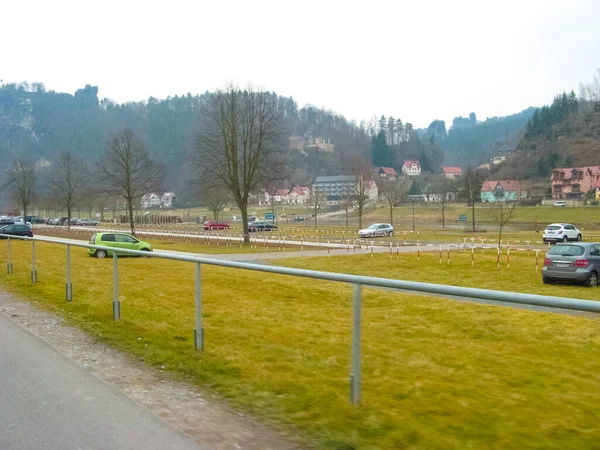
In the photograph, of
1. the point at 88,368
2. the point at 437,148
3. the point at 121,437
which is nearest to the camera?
the point at 121,437

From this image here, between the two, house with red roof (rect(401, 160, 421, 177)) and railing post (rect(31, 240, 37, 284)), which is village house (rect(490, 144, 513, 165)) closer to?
house with red roof (rect(401, 160, 421, 177))

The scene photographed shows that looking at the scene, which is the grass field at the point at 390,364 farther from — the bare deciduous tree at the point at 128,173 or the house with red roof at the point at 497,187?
the house with red roof at the point at 497,187

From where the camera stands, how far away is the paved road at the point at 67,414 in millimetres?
4219

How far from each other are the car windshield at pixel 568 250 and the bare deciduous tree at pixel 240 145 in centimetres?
2924

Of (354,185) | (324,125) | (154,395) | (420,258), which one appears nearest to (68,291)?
(154,395)

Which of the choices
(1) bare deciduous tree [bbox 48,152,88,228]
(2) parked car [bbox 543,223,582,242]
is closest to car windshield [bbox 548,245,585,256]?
(2) parked car [bbox 543,223,582,242]

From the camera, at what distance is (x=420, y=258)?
3225 cm

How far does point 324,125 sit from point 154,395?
196647mm

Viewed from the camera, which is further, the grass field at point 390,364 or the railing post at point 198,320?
the railing post at point 198,320

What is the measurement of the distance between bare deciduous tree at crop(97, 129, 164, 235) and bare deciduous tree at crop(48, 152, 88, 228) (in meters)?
11.8

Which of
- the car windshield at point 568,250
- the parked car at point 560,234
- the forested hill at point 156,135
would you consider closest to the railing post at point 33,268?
the car windshield at point 568,250

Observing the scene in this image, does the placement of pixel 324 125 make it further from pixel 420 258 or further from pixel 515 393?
pixel 515 393

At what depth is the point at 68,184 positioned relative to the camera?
71.7 m

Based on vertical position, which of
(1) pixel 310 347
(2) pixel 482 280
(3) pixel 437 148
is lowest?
A: (2) pixel 482 280
